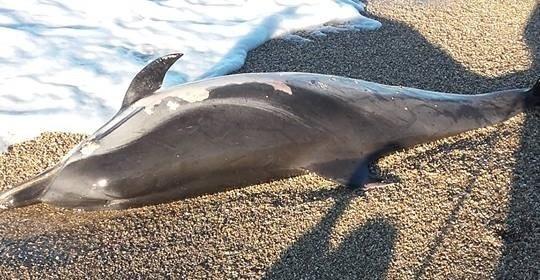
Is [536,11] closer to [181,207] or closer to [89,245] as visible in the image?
[181,207]

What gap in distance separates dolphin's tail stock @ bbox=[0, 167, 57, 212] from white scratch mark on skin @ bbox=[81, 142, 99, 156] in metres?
0.20

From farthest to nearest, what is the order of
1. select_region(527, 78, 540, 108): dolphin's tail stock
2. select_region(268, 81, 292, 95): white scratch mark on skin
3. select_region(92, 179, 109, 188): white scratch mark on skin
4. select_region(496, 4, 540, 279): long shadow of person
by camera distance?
select_region(527, 78, 540, 108): dolphin's tail stock, select_region(268, 81, 292, 95): white scratch mark on skin, select_region(92, 179, 109, 188): white scratch mark on skin, select_region(496, 4, 540, 279): long shadow of person

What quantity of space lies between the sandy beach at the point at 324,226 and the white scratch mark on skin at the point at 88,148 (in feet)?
1.18

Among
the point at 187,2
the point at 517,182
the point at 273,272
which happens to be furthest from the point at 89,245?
the point at 187,2

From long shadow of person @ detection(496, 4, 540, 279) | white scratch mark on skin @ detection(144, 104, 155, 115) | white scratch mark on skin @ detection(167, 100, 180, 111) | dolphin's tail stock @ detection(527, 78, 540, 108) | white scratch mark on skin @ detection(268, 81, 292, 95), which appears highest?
white scratch mark on skin @ detection(268, 81, 292, 95)

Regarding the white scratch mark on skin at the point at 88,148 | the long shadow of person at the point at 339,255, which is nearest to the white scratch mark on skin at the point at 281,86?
the long shadow of person at the point at 339,255

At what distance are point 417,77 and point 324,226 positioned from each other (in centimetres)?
206

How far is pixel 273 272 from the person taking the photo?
3160 millimetres

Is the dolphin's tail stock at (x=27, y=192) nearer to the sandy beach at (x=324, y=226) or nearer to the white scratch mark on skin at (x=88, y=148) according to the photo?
the sandy beach at (x=324, y=226)

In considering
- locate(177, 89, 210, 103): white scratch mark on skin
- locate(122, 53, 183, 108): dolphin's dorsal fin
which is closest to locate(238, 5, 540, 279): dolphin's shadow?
locate(177, 89, 210, 103): white scratch mark on skin

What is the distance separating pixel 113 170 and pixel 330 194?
1212 millimetres

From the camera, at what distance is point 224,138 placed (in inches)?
138

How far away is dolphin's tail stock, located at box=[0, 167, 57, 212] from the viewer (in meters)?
3.52

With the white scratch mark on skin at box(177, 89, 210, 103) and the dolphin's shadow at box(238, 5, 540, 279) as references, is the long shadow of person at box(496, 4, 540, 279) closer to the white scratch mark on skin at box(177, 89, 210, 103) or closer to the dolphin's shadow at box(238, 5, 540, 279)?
the dolphin's shadow at box(238, 5, 540, 279)
